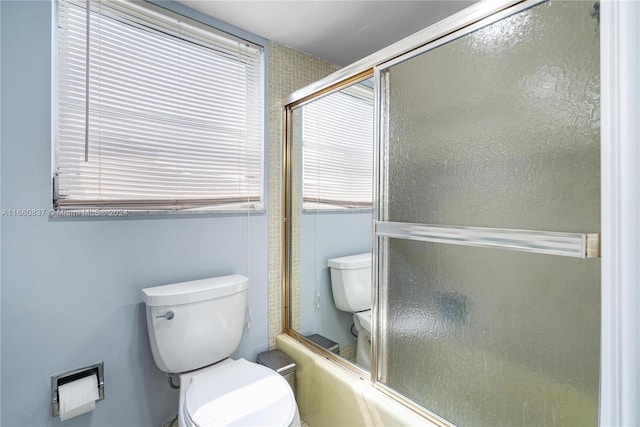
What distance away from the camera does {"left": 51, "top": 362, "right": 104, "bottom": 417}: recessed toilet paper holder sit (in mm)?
1166

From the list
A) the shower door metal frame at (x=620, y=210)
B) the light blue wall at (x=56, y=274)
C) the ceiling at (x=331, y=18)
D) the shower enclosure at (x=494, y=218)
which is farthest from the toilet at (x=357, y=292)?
the ceiling at (x=331, y=18)

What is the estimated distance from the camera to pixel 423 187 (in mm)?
1140

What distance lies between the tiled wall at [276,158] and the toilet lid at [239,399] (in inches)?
19.5

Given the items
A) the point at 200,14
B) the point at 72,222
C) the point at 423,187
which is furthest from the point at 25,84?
the point at 423,187

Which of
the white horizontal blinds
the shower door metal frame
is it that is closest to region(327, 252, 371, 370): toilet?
the white horizontal blinds

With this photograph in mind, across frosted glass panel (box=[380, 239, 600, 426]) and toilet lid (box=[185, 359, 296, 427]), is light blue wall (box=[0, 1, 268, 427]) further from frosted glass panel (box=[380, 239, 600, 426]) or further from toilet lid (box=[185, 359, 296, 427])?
frosted glass panel (box=[380, 239, 600, 426])

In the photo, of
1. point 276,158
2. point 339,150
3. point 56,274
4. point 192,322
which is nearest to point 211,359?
point 192,322

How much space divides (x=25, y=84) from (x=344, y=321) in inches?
66.2

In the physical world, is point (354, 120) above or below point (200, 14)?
below

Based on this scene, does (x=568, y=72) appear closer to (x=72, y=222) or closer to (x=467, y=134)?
(x=467, y=134)

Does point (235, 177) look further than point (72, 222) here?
Yes

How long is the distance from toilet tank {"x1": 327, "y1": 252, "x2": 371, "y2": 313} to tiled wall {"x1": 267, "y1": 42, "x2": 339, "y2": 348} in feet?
1.06

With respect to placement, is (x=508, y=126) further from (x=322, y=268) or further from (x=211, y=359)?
(x=211, y=359)

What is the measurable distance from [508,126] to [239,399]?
1.25m
